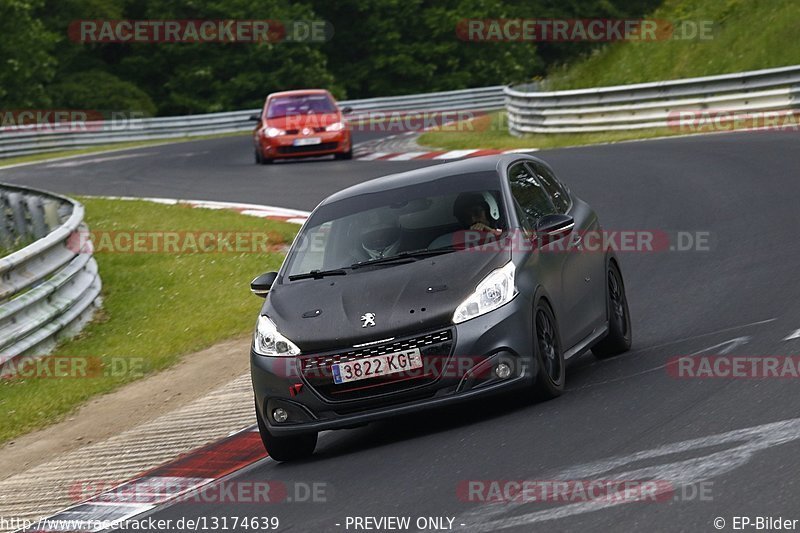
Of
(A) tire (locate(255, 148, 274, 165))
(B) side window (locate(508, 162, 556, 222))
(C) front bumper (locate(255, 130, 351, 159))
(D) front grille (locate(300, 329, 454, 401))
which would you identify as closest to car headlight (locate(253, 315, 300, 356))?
(D) front grille (locate(300, 329, 454, 401))

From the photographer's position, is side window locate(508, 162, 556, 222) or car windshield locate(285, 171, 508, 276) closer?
car windshield locate(285, 171, 508, 276)

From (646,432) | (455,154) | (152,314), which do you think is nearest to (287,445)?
(646,432)

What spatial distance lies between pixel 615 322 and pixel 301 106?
20.2 m

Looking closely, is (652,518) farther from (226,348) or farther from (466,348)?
(226,348)

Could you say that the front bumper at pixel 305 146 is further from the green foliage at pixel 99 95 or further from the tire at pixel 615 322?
Answer: the green foliage at pixel 99 95

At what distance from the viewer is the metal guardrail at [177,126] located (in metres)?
40.3

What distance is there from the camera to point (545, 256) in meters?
8.73

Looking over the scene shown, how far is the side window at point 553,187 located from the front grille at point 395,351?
2.20 m

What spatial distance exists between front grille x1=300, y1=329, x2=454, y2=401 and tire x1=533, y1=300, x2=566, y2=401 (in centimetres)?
56

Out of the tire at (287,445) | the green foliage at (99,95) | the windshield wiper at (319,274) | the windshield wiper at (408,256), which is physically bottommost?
the green foliage at (99,95)

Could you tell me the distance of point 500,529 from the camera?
5.82 metres

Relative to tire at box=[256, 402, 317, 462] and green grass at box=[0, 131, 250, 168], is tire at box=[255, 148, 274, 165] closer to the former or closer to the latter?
green grass at box=[0, 131, 250, 168]

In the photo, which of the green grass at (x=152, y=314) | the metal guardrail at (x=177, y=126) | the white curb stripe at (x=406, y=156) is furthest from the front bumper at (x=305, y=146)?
the metal guardrail at (x=177, y=126)

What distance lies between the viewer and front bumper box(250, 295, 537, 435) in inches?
309
